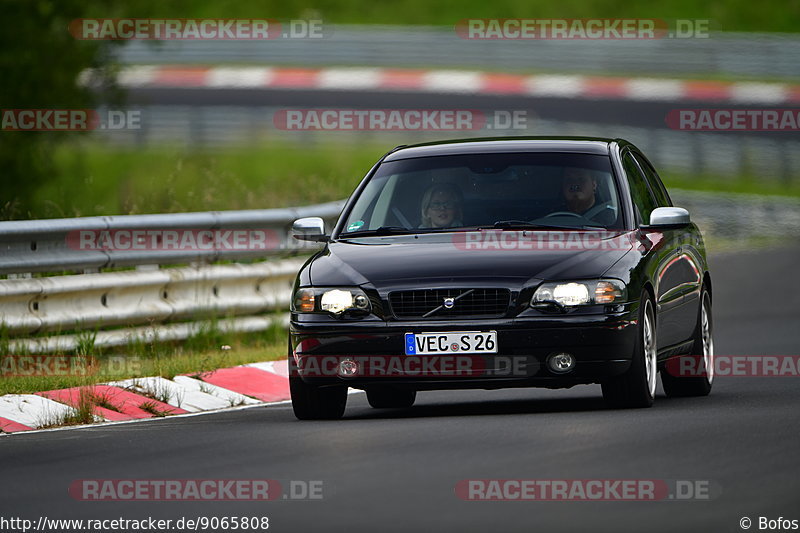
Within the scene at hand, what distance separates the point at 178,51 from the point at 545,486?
1502 inches

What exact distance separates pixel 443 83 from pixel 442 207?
30.7 metres

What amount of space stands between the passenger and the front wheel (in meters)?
1.22

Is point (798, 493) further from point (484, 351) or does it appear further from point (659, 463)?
point (484, 351)

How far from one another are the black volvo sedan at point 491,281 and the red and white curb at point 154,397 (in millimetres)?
1253

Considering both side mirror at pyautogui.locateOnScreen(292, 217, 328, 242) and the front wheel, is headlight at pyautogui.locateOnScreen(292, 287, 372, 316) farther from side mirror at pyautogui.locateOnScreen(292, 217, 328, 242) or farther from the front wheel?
side mirror at pyautogui.locateOnScreen(292, 217, 328, 242)

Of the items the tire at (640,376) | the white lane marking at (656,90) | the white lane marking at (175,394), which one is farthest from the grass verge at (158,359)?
the white lane marking at (656,90)

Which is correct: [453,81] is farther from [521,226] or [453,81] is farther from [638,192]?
[521,226]

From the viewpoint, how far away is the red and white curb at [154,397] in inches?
456

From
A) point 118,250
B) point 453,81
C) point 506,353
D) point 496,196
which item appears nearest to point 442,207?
point 496,196

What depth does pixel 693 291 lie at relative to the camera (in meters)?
12.7

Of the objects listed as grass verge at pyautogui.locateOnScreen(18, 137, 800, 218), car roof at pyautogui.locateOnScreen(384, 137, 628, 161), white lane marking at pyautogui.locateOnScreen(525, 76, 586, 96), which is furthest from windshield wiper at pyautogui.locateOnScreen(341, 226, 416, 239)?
white lane marking at pyautogui.locateOnScreen(525, 76, 586, 96)

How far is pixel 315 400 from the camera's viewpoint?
11234 mm

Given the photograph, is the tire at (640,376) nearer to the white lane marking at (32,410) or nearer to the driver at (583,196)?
the driver at (583,196)

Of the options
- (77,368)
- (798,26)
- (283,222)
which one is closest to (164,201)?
(283,222)
